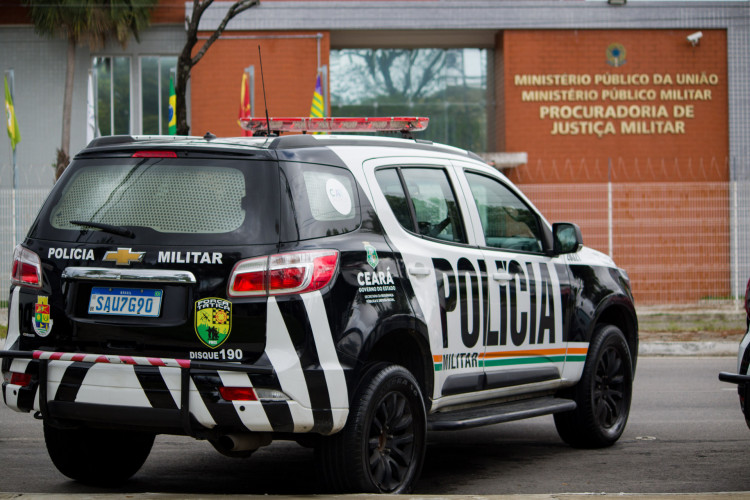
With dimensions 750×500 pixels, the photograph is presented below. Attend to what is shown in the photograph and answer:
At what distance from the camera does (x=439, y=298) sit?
585 cm

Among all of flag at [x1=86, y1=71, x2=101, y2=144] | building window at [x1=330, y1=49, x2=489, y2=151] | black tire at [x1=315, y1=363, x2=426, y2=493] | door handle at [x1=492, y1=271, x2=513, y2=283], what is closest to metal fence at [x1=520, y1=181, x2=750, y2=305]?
building window at [x1=330, y1=49, x2=489, y2=151]

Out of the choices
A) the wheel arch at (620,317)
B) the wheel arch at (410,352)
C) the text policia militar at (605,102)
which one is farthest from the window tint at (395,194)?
the text policia militar at (605,102)

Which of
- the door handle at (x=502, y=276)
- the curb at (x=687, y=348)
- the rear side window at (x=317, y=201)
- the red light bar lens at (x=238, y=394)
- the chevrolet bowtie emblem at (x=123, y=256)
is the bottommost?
the curb at (x=687, y=348)

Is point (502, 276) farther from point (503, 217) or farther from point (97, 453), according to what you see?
point (97, 453)

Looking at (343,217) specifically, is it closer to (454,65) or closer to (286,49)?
(286,49)

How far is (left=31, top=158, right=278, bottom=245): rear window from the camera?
16.6ft

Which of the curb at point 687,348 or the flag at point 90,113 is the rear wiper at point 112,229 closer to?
the curb at point 687,348

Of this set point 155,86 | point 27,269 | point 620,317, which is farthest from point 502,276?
point 155,86

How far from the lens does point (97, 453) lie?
600 cm

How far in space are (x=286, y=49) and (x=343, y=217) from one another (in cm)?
1995

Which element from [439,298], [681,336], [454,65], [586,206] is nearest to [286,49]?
[454,65]

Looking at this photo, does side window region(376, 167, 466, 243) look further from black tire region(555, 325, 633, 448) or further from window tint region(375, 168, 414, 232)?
black tire region(555, 325, 633, 448)

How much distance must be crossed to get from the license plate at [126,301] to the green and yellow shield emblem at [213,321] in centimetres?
22

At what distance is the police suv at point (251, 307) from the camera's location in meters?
4.90
